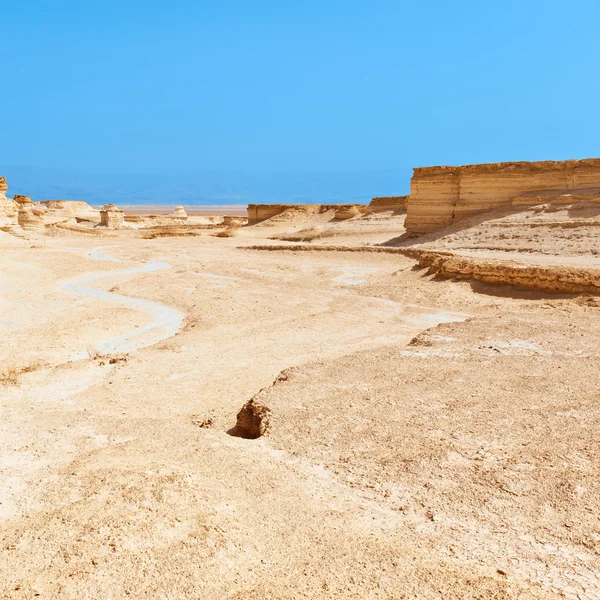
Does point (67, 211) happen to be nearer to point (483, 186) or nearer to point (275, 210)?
point (275, 210)

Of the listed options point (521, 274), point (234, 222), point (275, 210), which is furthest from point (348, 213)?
point (521, 274)

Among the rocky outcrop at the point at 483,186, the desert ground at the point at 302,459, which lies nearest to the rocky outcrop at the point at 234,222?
the rocky outcrop at the point at 483,186

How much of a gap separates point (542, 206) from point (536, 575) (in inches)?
888

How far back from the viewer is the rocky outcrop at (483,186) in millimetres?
24250

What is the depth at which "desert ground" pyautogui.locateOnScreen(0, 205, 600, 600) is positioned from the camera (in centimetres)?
346

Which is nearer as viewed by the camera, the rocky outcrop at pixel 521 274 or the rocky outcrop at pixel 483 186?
the rocky outcrop at pixel 521 274

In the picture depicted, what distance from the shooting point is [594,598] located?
10.7ft

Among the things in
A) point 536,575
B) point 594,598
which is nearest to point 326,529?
point 536,575

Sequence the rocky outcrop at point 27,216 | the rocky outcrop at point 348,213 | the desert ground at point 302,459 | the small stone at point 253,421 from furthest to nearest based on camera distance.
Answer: the rocky outcrop at point 348,213
the rocky outcrop at point 27,216
the small stone at point 253,421
the desert ground at point 302,459

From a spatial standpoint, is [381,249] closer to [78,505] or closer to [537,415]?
[537,415]

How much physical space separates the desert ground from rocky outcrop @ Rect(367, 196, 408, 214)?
28.6 meters

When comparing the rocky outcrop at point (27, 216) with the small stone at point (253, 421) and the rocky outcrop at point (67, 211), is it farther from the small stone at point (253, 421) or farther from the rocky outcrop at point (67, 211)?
the small stone at point (253, 421)

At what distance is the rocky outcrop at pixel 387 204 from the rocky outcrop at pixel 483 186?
43.0ft

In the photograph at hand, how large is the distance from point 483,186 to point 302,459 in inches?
923
